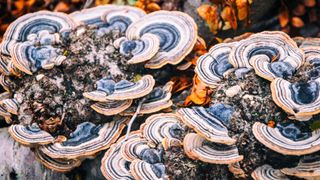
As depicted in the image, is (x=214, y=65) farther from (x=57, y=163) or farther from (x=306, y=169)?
(x=57, y=163)

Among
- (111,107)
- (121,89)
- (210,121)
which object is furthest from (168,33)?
(210,121)

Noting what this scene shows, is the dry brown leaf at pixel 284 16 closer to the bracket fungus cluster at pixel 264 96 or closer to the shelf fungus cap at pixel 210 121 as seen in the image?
the bracket fungus cluster at pixel 264 96

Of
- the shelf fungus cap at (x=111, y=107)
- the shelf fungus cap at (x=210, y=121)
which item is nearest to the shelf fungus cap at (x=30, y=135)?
the shelf fungus cap at (x=111, y=107)

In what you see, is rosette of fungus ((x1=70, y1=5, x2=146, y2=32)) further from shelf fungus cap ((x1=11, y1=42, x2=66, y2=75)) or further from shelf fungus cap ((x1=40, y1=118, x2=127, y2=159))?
shelf fungus cap ((x1=40, y1=118, x2=127, y2=159))

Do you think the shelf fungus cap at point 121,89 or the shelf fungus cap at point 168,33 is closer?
the shelf fungus cap at point 121,89

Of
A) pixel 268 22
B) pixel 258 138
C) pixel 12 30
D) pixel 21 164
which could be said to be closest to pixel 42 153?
pixel 21 164

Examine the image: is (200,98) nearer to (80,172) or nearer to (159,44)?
(159,44)
